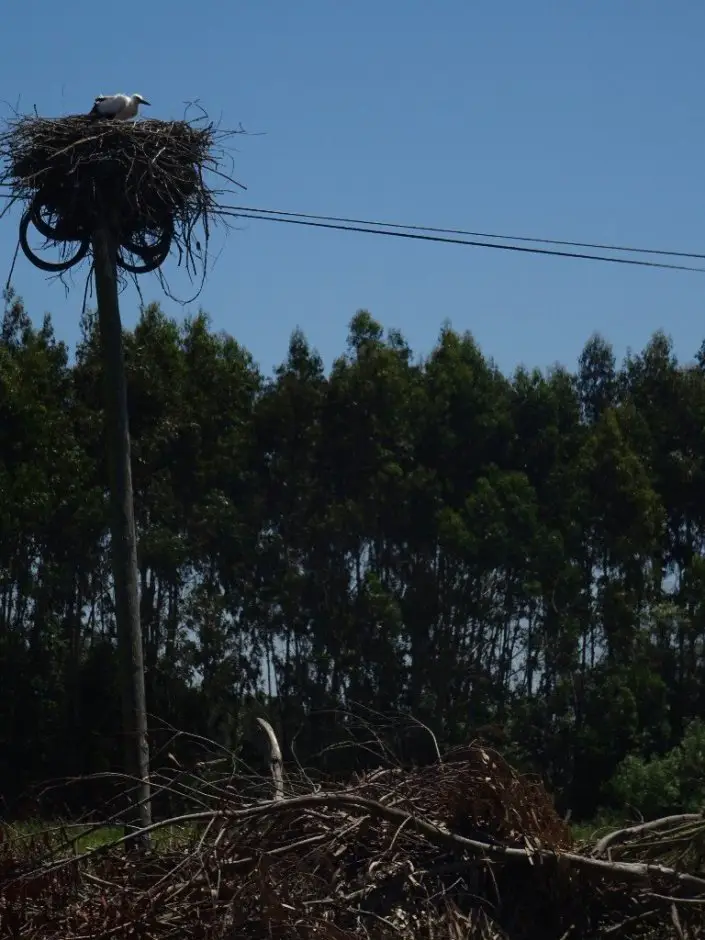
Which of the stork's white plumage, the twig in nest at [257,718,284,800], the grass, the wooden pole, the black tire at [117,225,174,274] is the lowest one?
the grass

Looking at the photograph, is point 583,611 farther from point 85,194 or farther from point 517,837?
point 517,837

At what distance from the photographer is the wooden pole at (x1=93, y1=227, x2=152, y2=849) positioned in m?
9.95

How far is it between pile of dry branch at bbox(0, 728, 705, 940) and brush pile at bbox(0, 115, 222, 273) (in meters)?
5.97

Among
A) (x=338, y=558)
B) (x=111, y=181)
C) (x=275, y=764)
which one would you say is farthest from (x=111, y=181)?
(x=338, y=558)

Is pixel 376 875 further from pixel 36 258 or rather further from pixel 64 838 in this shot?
pixel 36 258

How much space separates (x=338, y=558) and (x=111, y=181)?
43.6 feet

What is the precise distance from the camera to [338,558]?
75.5 ft

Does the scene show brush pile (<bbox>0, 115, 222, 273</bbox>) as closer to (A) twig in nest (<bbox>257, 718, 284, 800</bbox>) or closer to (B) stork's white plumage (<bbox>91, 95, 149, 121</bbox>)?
(B) stork's white plumage (<bbox>91, 95, 149, 121</bbox>)

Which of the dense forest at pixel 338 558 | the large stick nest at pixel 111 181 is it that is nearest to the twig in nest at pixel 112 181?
the large stick nest at pixel 111 181

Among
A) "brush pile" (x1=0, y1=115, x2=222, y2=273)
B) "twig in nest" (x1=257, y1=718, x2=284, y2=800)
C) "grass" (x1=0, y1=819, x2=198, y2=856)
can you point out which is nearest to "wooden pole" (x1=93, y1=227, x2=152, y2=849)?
"brush pile" (x1=0, y1=115, x2=222, y2=273)

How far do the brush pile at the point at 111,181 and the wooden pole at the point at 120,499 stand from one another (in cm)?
28

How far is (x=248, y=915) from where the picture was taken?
458 centimetres

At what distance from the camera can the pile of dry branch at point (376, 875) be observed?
469 cm

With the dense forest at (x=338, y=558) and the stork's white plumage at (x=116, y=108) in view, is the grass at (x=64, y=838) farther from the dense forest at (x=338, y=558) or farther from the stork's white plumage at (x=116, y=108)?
the dense forest at (x=338, y=558)
